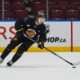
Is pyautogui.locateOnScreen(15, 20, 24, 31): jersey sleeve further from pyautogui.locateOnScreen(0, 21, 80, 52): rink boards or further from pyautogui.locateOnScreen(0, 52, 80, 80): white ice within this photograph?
pyautogui.locateOnScreen(0, 21, 80, 52): rink boards

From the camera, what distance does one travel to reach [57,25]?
10.5 meters

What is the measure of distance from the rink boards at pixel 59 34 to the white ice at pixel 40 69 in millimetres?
928

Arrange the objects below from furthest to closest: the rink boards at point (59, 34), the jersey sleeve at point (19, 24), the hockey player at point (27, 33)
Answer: the rink boards at point (59, 34), the hockey player at point (27, 33), the jersey sleeve at point (19, 24)

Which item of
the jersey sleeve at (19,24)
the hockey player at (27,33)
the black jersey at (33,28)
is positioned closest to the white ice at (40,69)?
the hockey player at (27,33)

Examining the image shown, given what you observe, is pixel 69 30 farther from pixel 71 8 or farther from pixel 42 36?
pixel 42 36

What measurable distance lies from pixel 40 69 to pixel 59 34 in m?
3.24

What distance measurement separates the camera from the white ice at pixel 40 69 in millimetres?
6379

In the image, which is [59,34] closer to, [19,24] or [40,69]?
[19,24]

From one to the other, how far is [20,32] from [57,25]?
296 cm

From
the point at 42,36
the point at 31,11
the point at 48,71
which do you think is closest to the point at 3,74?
the point at 48,71

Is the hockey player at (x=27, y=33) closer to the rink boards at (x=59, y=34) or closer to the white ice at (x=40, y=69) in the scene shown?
the white ice at (x=40, y=69)

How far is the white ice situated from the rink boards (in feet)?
3.04

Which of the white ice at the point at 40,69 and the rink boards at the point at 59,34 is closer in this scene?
the white ice at the point at 40,69

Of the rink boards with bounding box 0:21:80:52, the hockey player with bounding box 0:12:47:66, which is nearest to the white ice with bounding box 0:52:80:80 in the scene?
the hockey player with bounding box 0:12:47:66
